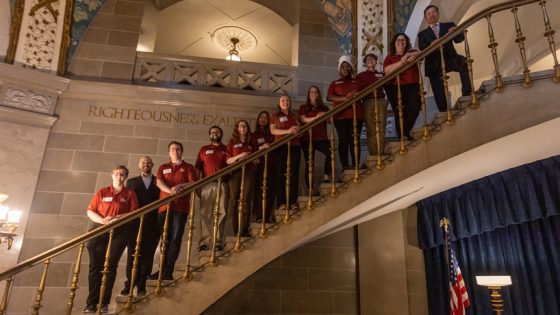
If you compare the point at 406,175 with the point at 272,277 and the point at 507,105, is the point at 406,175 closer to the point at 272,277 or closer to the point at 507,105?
the point at 507,105

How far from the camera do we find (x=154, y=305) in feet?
9.58

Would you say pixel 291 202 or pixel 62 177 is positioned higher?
pixel 62 177

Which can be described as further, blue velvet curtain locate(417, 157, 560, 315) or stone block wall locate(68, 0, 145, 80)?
stone block wall locate(68, 0, 145, 80)

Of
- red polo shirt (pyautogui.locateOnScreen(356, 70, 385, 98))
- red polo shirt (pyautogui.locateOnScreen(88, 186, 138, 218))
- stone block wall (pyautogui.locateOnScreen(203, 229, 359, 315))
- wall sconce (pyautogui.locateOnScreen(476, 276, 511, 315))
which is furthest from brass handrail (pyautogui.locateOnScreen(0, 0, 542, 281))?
wall sconce (pyautogui.locateOnScreen(476, 276, 511, 315))

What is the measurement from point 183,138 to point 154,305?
8.47 ft

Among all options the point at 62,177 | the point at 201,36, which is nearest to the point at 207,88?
the point at 62,177

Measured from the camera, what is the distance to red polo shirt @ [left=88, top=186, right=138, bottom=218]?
3410mm

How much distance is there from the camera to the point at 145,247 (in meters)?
3.33

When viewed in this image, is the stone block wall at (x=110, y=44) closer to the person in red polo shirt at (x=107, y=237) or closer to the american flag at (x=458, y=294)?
the person in red polo shirt at (x=107, y=237)

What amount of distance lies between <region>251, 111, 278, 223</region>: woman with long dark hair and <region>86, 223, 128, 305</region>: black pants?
1190 millimetres

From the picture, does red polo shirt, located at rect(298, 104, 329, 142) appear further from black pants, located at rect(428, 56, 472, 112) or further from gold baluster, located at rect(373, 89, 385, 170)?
black pants, located at rect(428, 56, 472, 112)

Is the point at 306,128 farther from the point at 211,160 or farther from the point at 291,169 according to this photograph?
the point at 211,160

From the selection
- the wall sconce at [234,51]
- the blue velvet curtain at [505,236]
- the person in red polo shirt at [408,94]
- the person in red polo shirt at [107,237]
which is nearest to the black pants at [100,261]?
the person in red polo shirt at [107,237]

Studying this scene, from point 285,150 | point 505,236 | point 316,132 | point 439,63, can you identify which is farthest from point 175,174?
point 505,236
